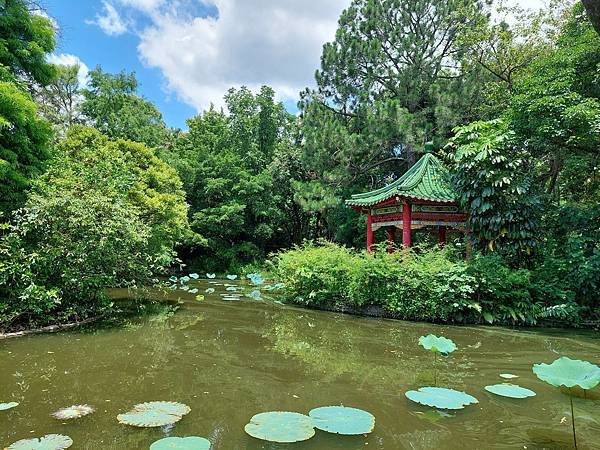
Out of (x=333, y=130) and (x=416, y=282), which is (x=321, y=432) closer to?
(x=416, y=282)

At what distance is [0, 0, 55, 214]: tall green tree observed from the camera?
21.6ft

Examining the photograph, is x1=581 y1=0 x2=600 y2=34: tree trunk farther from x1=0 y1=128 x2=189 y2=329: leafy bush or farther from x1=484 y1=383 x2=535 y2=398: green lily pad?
x1=0 y1=128 x2=189 y2=329: leafy bush

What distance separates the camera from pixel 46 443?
2787mm

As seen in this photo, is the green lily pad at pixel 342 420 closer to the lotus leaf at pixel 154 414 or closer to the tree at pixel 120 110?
the lotus leaf at pixel 154 414

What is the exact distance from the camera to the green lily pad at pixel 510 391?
3.90 metres

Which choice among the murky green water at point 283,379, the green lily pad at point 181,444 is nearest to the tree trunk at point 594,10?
the murky green water at point 283,379

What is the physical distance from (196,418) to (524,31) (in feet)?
48.9

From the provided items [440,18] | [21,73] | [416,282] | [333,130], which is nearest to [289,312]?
[416,282]

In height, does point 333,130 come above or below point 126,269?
above

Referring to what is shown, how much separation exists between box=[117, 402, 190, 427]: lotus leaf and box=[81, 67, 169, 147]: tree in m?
16.1

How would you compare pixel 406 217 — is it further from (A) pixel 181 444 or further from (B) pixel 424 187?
(A) pixel 181 444

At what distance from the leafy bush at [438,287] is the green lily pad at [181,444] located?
6.11 m

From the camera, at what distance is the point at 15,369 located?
4691 mm

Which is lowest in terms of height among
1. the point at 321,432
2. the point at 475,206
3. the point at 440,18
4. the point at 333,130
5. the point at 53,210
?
the point at 321,432
